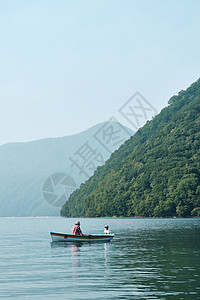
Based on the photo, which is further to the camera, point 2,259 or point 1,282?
point 2,259

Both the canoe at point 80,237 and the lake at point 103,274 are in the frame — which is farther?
the canoe at point 80,237

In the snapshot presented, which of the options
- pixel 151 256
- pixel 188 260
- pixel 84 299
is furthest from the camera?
pixel 151 256

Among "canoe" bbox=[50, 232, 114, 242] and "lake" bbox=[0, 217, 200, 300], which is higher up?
"canoe" bbox=[50, 232, 114, 242]

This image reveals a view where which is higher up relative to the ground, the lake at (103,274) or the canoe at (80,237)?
the canoe at (80,237)

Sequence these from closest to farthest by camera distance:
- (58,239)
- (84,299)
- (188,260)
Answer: (84,299)
(188,260)
(58,239)

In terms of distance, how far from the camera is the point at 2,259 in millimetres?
57562

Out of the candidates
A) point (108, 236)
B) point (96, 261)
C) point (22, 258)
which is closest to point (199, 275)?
point (96, 261)

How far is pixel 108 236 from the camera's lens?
8000cm

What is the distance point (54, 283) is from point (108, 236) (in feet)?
139

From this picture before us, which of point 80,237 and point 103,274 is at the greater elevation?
point 80,237

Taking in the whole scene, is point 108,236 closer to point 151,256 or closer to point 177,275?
point 151,256

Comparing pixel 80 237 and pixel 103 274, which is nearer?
pixel 103 274

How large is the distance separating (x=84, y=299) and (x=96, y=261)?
21.2 metres

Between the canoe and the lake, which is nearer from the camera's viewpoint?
the lake
